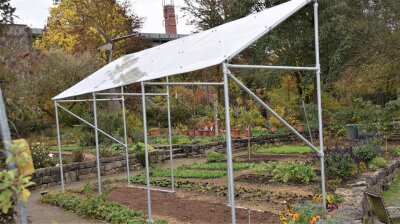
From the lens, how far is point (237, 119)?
56.6 ft

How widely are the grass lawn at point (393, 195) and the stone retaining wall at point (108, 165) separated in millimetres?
6889

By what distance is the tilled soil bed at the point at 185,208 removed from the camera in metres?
6.73

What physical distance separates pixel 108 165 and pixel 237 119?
618cm

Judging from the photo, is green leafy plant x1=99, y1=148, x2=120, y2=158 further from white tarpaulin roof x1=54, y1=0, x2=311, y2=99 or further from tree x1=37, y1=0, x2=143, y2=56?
tree x1=37, y1=0, x2=143, y2=56

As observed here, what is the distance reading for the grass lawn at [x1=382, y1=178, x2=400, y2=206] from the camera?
8.54 metres

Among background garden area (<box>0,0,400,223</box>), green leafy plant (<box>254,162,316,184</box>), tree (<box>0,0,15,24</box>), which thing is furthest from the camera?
green leafy plant (<box>254,162,316,184</box>)

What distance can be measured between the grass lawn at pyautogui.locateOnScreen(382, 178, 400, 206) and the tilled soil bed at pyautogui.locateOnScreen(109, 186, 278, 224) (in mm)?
3083

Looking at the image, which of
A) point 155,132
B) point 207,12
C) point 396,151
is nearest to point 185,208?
point 396,151

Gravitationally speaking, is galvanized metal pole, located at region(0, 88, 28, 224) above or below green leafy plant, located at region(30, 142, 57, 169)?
above

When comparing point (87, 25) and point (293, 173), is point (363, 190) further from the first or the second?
point (87, 25)

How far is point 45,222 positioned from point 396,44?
14449 millimetres

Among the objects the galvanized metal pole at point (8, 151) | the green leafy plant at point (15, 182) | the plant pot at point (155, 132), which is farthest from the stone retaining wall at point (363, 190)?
the plant pot at point (155, 132)

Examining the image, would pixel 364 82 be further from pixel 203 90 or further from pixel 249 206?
pixel 249 206

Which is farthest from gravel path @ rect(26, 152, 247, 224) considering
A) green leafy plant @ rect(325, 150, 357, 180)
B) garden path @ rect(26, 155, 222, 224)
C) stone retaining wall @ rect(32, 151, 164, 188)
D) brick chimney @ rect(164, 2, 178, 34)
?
brick chimney @ rect(164, 2, 178, 34)
